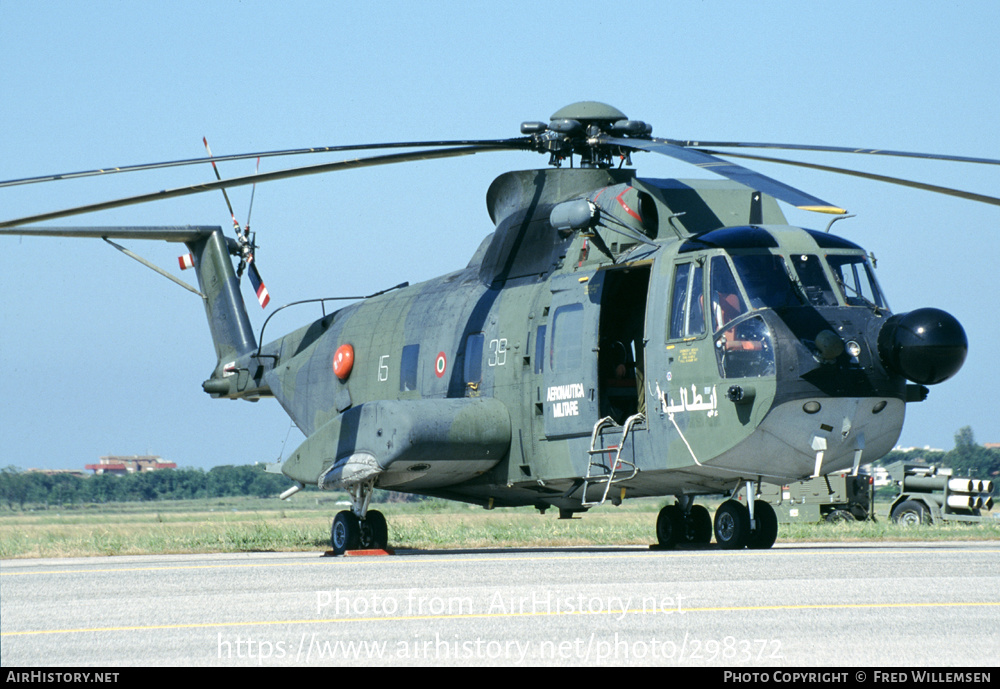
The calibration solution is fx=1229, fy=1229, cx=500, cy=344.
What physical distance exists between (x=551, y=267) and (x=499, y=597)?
7.20 metres

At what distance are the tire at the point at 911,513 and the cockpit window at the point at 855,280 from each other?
17272mm

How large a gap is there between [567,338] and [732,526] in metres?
2.84

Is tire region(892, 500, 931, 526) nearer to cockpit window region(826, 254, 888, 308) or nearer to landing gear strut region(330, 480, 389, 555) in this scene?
landing gear strut region(330, 480, 389, 555)

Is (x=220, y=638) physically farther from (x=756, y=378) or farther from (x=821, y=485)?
(x=821, y=485)

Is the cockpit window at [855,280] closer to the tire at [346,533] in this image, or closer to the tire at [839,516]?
the tire at [346,533]

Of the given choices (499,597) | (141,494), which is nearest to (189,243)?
(499,597)

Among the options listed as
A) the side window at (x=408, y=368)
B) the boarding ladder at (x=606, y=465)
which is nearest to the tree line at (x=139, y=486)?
the side window at (x=408, y=368)

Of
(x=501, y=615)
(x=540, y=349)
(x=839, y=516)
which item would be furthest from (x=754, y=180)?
(x=839, y=516)

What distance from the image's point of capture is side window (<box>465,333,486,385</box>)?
1571cm

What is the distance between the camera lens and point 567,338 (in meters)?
14.3

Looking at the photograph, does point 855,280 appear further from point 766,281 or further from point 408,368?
point 408,368

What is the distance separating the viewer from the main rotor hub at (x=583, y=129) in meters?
15.0

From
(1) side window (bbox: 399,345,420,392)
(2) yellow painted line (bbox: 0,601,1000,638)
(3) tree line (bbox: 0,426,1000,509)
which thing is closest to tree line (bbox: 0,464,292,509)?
(3) tree line (bbox: 0,426,1000,509)

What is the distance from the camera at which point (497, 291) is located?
1585 centimetres
